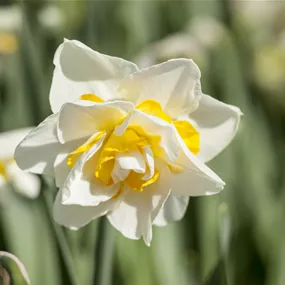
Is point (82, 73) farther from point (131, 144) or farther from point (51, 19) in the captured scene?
point (51, 19)

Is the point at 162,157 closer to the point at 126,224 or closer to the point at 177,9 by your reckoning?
the point at 126,224

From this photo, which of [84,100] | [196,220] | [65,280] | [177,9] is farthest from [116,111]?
[177,9]

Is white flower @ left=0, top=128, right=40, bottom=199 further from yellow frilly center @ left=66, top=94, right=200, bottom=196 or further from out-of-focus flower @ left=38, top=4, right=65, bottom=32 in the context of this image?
out-of-focus flower @ left=38, top=4, right=65, bottom=32

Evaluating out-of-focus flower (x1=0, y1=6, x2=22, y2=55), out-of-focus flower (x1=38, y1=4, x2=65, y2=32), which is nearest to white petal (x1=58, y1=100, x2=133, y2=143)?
out-of-focus flower (x1=0, y1=6, x2=22, y2=55)

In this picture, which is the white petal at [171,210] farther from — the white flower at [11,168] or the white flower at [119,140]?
the white flower at [11,168]

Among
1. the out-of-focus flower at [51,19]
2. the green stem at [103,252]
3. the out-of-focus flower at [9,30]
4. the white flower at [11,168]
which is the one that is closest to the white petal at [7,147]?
the white flower at [11,168]
